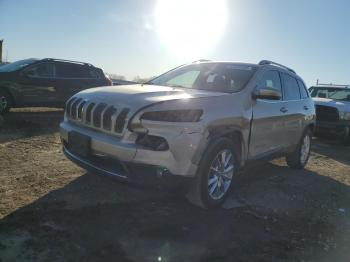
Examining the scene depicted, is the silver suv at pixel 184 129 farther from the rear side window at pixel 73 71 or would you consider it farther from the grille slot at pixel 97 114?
the rear side window at pixel 73 71

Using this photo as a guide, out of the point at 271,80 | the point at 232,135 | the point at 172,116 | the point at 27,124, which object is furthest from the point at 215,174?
the point at 27,124

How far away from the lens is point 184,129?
404 centimetres

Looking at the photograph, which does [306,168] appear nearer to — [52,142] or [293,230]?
[293,230]

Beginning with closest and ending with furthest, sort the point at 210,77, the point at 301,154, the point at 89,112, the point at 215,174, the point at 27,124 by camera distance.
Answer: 1. the point at 89,112
2. the point at 215,174
3. the point at 210,77
4. the point at 301,154
5. the point at 27,124

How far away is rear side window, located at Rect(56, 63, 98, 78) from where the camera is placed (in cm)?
1183

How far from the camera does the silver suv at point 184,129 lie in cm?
400

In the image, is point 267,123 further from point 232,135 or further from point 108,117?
point 108,117

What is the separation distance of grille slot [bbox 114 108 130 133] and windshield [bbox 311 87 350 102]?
986cm

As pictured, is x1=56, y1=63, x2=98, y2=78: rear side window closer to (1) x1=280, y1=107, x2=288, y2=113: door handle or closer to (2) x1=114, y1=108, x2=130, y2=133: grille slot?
(1) x1=280, y1=107, x2=288, y2=113: door handle

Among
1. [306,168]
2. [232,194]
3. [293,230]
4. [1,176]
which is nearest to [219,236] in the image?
[293,230]

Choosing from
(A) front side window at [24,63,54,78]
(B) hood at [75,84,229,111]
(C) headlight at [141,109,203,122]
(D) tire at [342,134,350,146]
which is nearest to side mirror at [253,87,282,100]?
(B) hood at [75,84,229,111]

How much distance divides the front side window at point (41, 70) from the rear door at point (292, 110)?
7240 mm

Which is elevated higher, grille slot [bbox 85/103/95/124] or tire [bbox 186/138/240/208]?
grille slot [bbox 85/103/95/124]

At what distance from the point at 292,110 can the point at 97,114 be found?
139 inches
